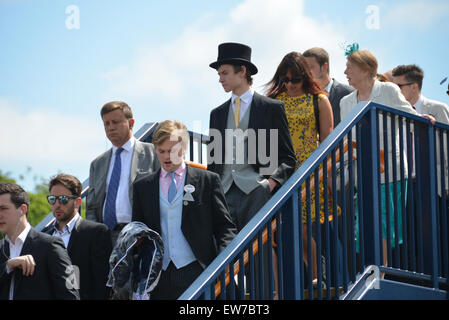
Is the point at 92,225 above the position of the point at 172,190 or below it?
below

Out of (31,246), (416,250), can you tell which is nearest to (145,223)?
(31,246)

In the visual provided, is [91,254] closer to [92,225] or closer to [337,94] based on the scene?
[92,225]

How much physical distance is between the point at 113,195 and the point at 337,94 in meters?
2.69

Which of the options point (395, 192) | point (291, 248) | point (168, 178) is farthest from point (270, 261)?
point (395, 192)

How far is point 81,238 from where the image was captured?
633 centimetres

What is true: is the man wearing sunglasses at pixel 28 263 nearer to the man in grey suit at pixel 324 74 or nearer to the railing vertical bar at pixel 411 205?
the railing vertical bar at pixel 411 205

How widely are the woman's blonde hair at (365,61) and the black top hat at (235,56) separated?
0.95 m

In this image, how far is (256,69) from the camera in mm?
6828

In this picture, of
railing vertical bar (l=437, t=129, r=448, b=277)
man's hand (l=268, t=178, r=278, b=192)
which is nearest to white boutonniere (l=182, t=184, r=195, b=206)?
man's hand (l=268, t=178, r=278, b=192)

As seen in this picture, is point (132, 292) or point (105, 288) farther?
point (105, 288)

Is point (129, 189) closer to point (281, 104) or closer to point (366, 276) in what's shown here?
point (281, 104)

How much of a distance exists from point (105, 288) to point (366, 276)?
2.11 m
